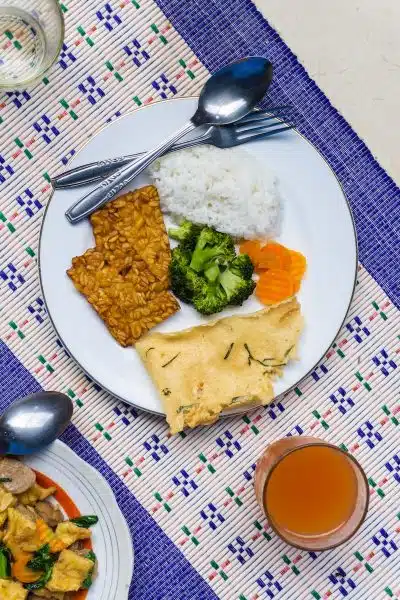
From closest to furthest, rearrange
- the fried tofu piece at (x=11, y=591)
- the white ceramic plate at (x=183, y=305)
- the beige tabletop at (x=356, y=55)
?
the fried tofu piece at (x=11, y=591) → the white ceramic plate at (x=183, y=305) → the beige tabletop at (x=356, y=55)

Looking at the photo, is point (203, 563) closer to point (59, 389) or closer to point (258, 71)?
point (59, 389)

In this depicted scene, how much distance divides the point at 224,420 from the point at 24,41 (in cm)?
140

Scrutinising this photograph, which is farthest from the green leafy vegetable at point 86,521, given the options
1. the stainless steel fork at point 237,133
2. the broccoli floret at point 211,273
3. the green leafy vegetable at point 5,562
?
the stainless steel fork at point 237,133

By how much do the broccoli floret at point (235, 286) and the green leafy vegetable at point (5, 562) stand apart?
3.45 feet

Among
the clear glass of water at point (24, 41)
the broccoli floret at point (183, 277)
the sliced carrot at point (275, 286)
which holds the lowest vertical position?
the sliced carrot at point (275, 286)

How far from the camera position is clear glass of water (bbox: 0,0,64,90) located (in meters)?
2.74

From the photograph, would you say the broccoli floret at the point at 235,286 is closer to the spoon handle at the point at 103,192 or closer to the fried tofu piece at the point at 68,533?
the spoon handle at the point at 103,192

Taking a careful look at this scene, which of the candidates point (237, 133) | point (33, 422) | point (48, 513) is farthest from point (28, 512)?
point (237, 133)

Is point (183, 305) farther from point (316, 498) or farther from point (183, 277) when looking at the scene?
point (316, 498)

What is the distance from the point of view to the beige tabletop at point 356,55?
113 inches

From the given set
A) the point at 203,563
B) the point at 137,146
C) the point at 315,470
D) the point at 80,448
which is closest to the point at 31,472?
the point at 80,448

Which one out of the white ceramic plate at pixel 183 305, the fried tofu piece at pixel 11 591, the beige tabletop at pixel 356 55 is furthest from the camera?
the beige tabletop at pixel 356 55

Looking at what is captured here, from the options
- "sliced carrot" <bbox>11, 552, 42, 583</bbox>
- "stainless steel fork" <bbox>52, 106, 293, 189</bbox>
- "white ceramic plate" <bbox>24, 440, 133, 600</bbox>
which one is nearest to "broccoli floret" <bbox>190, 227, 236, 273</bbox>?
"stainless steel fork" <bbox>52, 106, 293, 189</bbox>

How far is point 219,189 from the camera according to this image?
275cm
